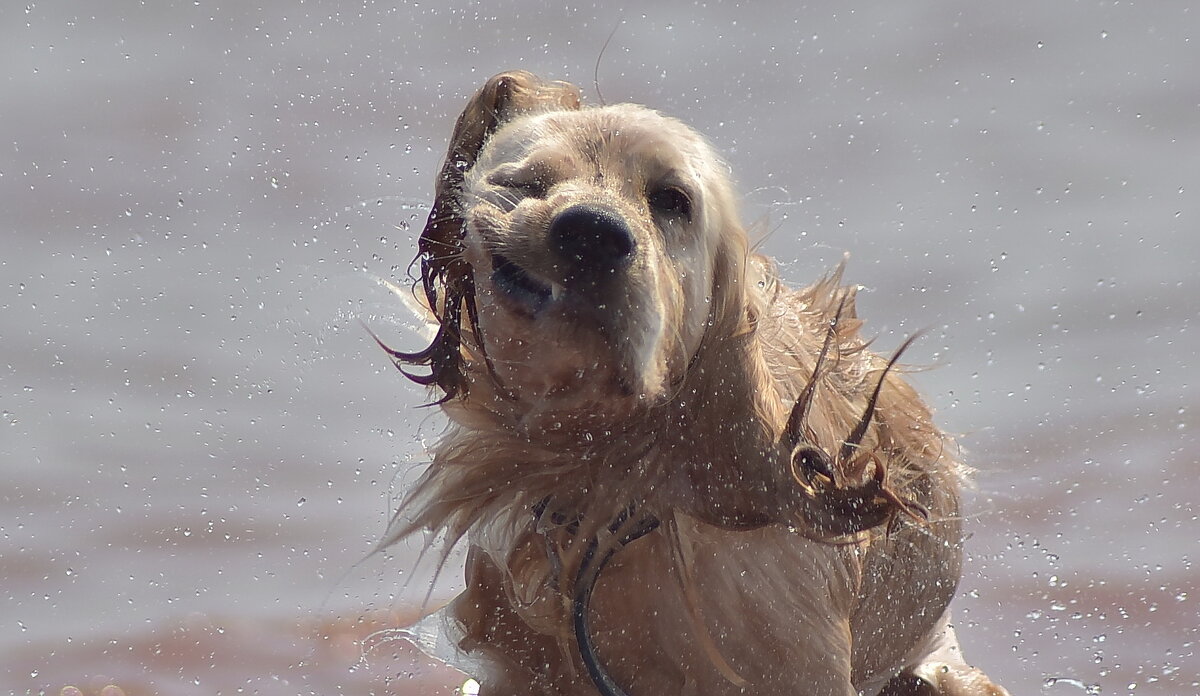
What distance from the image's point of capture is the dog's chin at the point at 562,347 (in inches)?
118

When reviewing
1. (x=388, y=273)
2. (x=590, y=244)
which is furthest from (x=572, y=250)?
(x=388, y=273)

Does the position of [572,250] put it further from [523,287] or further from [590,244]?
[523,287]

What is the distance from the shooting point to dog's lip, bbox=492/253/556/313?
9.82ft

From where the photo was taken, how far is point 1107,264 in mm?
8000

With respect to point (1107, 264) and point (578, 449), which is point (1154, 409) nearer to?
point (1107, 264)

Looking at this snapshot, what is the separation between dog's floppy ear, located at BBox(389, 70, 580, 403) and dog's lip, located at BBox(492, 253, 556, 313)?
332 millimetres

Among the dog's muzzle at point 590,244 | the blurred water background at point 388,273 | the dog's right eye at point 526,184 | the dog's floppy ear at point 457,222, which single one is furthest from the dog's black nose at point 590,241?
the blurred water background at point 388,273

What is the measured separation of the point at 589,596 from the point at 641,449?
51 cm

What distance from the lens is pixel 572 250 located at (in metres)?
2.90

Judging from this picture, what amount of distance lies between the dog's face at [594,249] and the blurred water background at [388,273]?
2.72 m

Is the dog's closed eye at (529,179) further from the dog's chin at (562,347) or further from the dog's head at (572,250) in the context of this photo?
the dog's chin at (562,347)

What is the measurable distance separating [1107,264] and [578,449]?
18.3ft

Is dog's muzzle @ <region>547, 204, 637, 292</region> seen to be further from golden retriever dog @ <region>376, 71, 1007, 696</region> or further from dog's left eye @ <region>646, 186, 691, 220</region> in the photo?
dog's left eye @ <region>646, 186, 691, 220</region>

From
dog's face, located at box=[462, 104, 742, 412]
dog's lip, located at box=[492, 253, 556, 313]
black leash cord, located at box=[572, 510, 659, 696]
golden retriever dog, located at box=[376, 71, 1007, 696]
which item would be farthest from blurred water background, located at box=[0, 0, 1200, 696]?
dog's lip, located at box=[492, 253, 556, 313]
